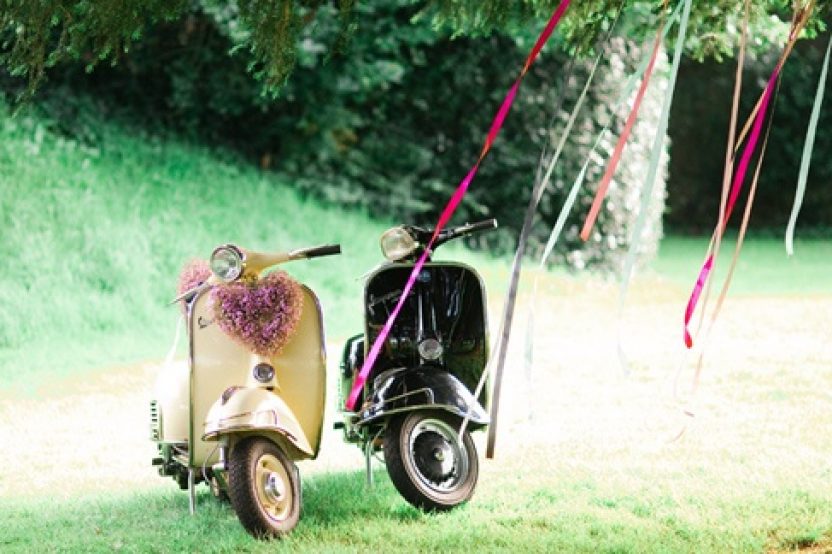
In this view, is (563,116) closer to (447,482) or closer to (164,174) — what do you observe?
(164,174)

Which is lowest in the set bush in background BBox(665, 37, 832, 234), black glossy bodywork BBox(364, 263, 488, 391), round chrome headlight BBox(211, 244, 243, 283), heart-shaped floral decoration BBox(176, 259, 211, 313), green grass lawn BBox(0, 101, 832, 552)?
green grass lawn BBox(0, 101, 832, 552)

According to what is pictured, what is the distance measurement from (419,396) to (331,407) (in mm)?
2823

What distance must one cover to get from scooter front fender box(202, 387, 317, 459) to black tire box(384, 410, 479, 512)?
0.27 m

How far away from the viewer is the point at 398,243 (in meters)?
4.43

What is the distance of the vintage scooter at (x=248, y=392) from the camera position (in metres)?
4.03

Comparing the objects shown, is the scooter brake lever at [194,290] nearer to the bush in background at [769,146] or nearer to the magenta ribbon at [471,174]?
the magenta ribbon at [471,174]

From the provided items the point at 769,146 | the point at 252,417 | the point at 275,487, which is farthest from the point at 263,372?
the point at 769,146

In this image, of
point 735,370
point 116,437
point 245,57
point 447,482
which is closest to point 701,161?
point 245,57

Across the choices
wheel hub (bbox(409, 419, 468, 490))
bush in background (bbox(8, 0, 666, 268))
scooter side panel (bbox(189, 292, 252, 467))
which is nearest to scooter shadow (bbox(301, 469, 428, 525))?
wheel hub (bbox(409, 419, 468, 490))

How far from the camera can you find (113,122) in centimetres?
1175

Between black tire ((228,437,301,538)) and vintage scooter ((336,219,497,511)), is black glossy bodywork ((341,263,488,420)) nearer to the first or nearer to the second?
vintage scooter ((336,219,497,511))

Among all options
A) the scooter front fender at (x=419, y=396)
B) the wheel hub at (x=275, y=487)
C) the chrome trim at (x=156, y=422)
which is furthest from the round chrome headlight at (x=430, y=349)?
the chrome trim at (x=156, y=422)

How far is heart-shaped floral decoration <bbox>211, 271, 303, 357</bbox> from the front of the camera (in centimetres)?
421

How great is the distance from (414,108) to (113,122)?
2.86 meters
